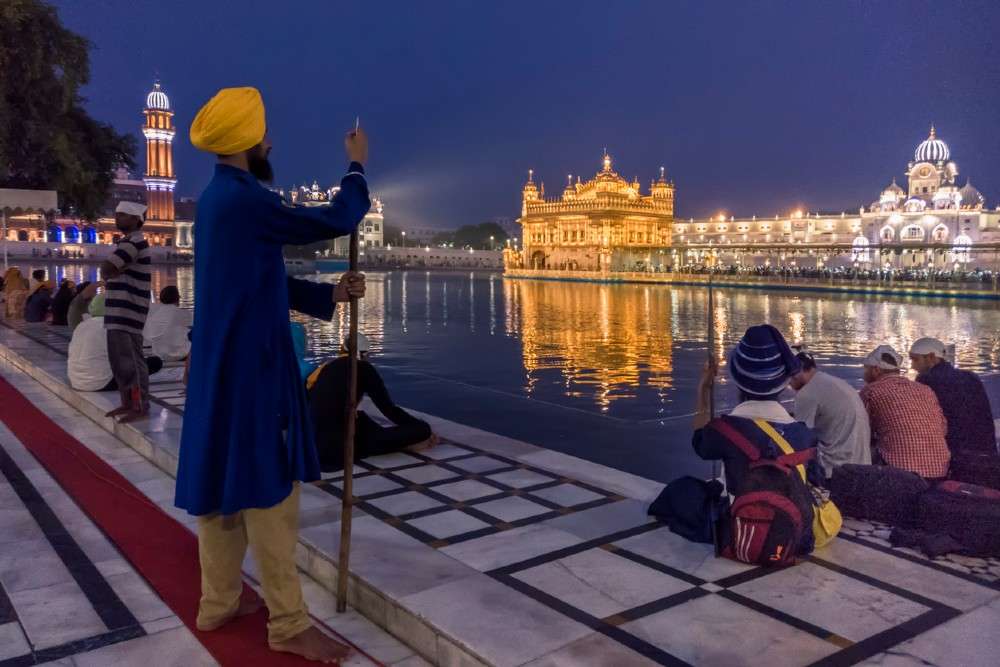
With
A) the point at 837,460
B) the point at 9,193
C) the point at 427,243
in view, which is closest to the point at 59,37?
the point at 9,193

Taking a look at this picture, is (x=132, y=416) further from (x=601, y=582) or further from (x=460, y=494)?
(x=601, y=582)

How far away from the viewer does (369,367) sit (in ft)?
15.2

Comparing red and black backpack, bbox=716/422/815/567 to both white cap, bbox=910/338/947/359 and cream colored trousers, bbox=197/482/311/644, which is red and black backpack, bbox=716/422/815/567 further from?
cream colored trousers, bbox=197/482/311/644

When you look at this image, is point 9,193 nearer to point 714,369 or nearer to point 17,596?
point 17,596

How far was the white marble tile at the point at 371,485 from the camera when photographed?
13.0 ft

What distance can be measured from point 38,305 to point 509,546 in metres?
11.9

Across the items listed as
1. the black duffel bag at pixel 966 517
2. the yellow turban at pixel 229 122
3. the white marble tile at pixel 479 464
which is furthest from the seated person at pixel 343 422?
the black duffel bag at pixel 966 517

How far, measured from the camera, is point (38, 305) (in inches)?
491

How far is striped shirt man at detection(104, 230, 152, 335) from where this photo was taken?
16.6 feet

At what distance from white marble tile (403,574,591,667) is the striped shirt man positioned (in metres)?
3.49

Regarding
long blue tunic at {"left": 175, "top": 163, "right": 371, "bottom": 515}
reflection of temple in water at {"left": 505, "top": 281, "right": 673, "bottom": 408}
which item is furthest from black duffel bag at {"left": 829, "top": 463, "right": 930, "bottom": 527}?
reflection of temple in water at {"left": 505, "top": 281, "right": 673, "bottom": 408}

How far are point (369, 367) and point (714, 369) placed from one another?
2104 mm

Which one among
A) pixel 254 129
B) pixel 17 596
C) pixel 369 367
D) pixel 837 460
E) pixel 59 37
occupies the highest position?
pixel 59 37

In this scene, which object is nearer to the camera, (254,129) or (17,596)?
(254,129)
